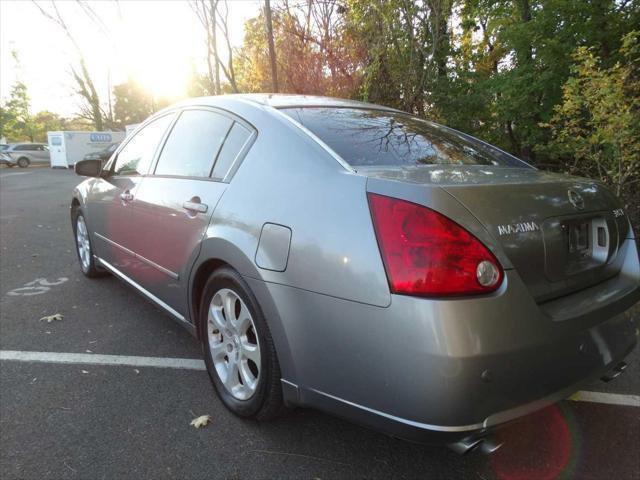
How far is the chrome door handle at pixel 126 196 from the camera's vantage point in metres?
3.49

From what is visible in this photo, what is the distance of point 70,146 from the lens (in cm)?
3147

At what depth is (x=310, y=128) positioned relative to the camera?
234cm

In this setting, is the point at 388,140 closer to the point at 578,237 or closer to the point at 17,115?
the point at 578,237

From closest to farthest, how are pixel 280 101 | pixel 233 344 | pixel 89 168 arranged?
pixel 233 344
pixel 280 101
pixel 89 168

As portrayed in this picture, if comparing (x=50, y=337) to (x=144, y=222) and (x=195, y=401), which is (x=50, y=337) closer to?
(x=144, y=222)

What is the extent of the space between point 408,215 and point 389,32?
831cm

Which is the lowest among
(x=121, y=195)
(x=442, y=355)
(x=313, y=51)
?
(x=442, y=355)

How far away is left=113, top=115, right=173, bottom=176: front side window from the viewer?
138 inches

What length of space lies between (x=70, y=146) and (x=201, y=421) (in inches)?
1340

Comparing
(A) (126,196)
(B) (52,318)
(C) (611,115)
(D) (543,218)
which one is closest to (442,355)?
(D) (543,218)

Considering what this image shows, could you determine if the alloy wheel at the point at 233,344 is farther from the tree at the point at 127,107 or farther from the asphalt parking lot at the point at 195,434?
the tree at the point at 127,107

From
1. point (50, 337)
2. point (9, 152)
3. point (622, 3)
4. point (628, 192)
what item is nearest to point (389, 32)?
point (622, 3)

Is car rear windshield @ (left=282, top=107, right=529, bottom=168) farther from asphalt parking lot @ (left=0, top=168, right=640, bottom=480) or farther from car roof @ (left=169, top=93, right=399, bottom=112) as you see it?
asphalt parking lot @ (left=0, top=168, right=640, bottom=480)

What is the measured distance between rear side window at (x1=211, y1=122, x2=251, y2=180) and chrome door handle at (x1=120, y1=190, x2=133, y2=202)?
1144mm
